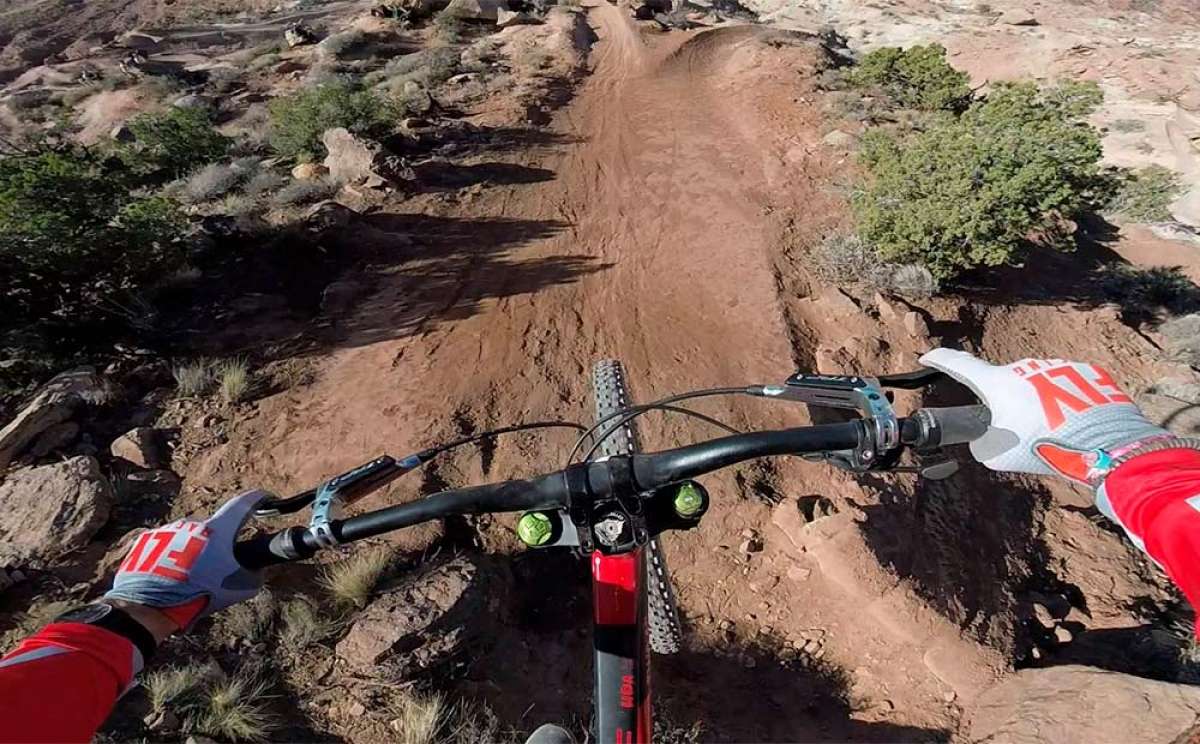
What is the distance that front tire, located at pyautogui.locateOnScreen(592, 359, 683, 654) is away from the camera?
11.7 feet

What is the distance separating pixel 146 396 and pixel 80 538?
2096 millimetres

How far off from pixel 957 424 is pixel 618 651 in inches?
55.5

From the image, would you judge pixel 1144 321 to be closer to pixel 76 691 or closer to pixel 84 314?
pixel 76 691

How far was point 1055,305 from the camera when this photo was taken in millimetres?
9695

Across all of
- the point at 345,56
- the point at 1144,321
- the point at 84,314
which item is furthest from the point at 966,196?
the point at 345,56

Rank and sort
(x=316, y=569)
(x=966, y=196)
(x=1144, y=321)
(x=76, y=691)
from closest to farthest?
(x=76, y=691)
(x=316, y=569)
(x=966, y=196)
(x=1144, y=321)

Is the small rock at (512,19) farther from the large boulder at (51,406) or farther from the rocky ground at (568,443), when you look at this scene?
the large boulder at (51,406)

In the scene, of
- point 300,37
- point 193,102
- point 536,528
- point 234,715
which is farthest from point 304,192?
point 300,37

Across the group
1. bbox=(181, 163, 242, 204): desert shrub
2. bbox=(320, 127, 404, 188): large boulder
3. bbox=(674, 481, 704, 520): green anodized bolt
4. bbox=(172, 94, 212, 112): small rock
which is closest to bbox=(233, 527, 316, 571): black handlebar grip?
bbox=(674, 481, 704, 520): green anodized bolt

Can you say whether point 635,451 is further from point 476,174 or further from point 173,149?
point 173,149

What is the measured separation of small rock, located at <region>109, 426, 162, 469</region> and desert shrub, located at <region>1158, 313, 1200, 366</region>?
13546 mm

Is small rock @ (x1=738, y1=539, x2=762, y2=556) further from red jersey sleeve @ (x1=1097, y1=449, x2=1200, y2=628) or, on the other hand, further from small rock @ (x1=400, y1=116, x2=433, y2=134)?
Answer: small rock @ (x1=400, y1=116, x2=433, y2=134)

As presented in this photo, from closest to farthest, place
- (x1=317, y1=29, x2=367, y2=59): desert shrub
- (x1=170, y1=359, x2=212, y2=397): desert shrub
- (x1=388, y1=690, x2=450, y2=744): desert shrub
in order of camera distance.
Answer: (x1=388, y1=690, x2=450, y2=744): desert shrub
(x1=170, y1=359, x2=212, y2=397): desert shrub
(x1=317, y1=29, x2=367, y2=59): desert shrub

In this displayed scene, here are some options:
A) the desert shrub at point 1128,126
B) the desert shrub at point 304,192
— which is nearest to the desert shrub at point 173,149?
the desert shrub at point 304,192
